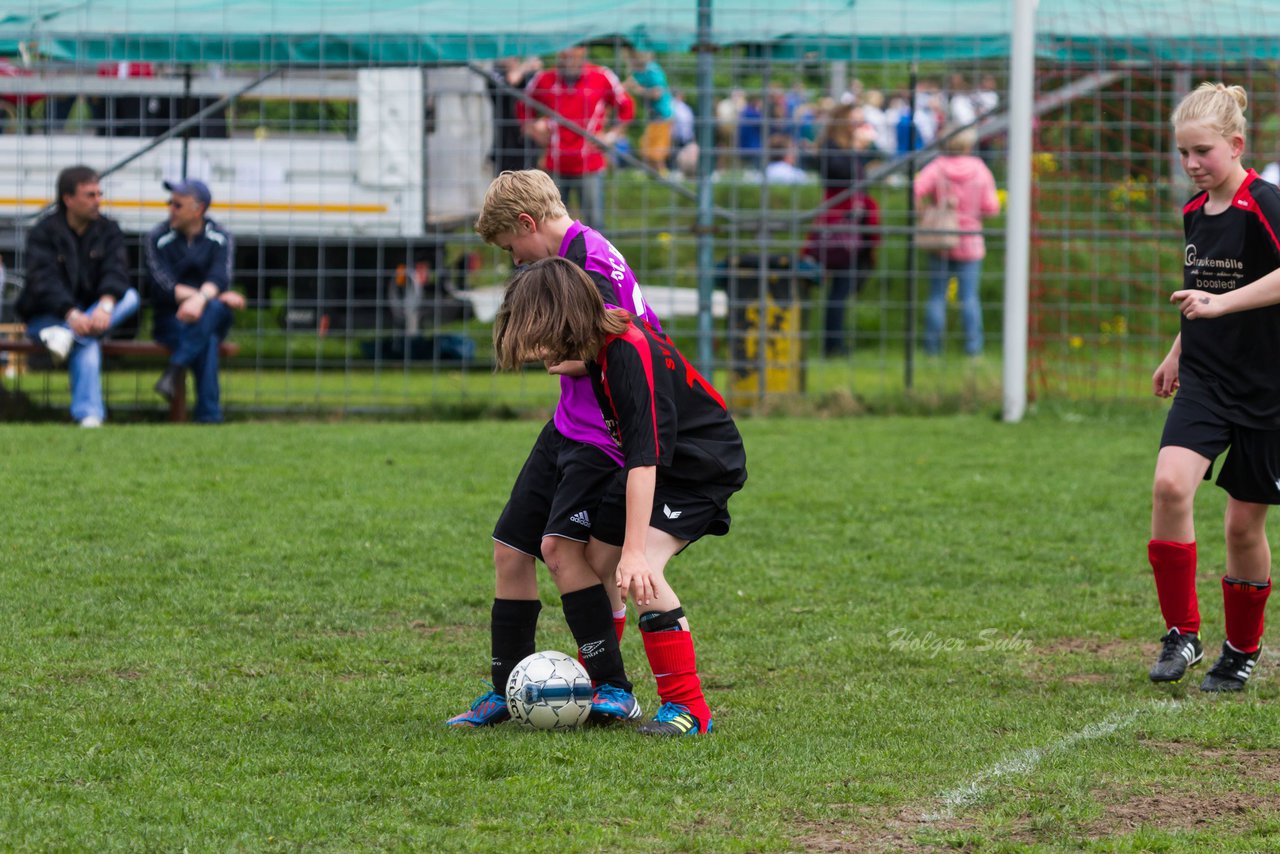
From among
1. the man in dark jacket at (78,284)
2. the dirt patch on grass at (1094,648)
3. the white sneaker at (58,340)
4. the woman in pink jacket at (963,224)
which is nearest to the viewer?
the dirt patch on grass at (1094,648)

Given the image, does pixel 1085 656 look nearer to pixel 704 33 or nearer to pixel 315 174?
pixel 704 33

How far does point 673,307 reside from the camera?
489 inches

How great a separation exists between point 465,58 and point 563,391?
7.43 meters

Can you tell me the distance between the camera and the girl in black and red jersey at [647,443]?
13.8 feet

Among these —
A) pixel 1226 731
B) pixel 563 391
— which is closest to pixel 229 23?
pixel 563 391

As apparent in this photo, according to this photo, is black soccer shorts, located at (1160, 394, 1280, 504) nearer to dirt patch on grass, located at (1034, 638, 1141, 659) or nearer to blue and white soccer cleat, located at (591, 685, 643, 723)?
A: dirt patch on grass, located at (1034, 638, 1141, 659)

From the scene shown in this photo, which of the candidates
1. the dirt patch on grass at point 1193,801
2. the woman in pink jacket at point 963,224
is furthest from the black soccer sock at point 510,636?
the woman in pink jacket at point 963,224

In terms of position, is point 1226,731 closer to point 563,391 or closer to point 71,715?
point 563,391

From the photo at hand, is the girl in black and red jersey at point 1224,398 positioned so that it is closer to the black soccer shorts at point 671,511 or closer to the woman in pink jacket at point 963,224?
the black soccer shorts at point 671,511

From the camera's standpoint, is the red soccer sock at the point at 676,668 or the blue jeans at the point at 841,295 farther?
the blue jeans at the point at 841,295

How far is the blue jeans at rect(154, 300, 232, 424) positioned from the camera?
35.9ft

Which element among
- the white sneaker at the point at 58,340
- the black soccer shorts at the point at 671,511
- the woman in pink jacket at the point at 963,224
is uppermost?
the woman in pink jacket at the point at 963,224

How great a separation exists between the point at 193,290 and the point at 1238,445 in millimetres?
7810

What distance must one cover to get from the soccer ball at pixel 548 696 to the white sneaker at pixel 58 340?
690 centimetres
